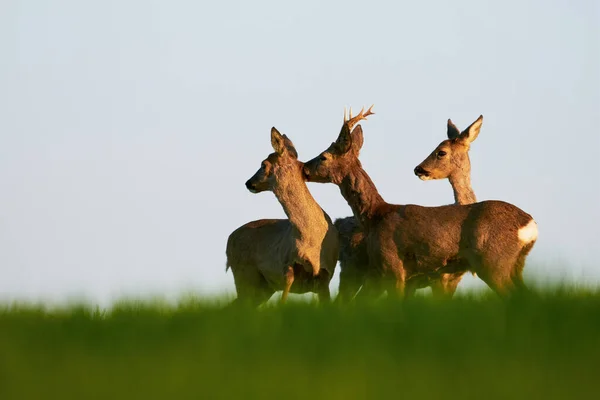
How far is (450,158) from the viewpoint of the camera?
44.4ft

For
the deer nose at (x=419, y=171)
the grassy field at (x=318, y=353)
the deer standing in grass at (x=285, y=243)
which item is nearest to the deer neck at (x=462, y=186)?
the deer nose at (x=419, y=171)

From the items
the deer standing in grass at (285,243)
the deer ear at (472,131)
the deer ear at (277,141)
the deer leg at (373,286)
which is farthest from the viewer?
the deer ear at (472,131)

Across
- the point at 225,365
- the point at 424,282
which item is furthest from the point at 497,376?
the point at 424,282

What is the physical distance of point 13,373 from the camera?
5715 millimetres

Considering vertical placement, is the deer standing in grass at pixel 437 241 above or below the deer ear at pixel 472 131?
below

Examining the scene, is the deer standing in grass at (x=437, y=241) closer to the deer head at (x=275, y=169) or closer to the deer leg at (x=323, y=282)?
the deer head at (x=275, y=169)

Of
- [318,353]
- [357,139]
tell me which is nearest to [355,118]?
[357,139]

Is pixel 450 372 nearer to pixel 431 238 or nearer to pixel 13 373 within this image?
pixel 13 373

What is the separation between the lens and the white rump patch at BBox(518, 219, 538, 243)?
11.1 m

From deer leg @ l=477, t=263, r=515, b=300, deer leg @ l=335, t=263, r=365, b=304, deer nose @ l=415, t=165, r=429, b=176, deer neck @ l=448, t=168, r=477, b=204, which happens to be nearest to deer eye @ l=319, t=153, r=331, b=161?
deer leg @ l=335, t=263, r=365, b=304

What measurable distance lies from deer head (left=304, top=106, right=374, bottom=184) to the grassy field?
4.50m

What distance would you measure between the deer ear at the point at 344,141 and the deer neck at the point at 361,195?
26 cm

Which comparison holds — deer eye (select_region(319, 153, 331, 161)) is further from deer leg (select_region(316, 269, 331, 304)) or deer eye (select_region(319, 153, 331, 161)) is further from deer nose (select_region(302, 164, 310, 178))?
deer leg (select_region(316, 269, 331, 304))

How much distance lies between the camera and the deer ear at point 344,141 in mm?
12289
